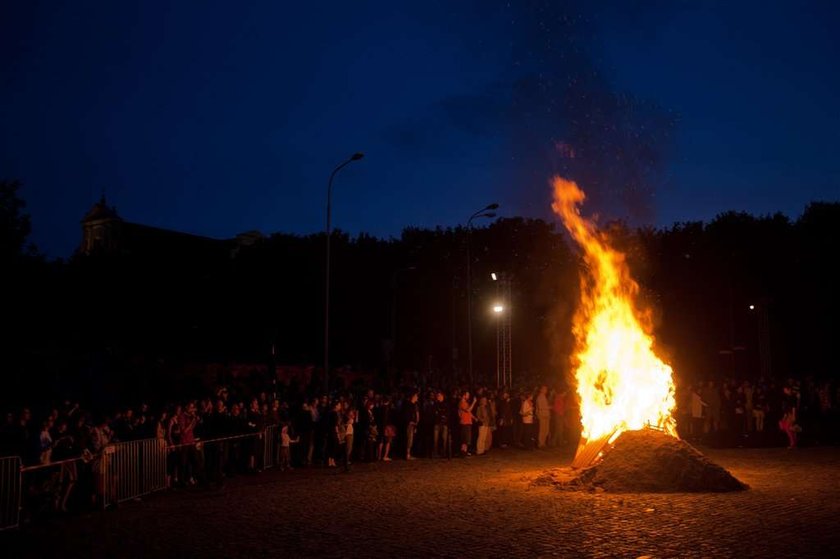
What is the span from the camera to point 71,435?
49.2ft

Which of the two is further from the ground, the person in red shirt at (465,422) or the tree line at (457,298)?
the tree line at (457,298)

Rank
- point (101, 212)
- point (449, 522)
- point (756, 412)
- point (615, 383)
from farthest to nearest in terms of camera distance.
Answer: point (101, 212), point (756, 412), point (615, 383), point (449, 522)

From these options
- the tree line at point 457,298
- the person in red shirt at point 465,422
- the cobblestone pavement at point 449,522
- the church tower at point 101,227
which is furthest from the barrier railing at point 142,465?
the church tower at point 101,227

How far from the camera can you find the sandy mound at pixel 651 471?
15.4 metres

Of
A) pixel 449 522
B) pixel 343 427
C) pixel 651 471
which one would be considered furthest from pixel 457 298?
pixel 449 522

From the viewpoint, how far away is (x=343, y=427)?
20969 mm

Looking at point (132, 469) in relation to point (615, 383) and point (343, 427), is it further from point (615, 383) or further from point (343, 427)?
point (615, 383)

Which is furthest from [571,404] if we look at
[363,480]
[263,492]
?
[263,492]

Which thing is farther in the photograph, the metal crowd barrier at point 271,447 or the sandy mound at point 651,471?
the metal crowd barrier at point 271,447

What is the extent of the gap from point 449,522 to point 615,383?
8.28m

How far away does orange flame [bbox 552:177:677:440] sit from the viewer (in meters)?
19.1

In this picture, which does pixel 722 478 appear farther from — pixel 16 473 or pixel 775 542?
pixel 16 473

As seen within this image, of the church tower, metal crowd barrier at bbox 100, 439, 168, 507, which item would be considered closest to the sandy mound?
metal crowd barrier at bbox 100, 439, 168, 507

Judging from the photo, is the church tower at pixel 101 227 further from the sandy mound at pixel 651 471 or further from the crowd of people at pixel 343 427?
the sandy mound at pixel 651 471
